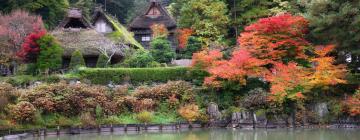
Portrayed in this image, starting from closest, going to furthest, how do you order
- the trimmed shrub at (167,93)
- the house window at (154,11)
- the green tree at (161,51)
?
the trimmed shrub at (167,93)
the green tree at (161,51)
the house window at (154,11)

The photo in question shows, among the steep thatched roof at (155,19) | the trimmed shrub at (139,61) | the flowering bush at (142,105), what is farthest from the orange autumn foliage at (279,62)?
the steep thatched roof at (155,19)

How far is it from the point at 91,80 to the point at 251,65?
12.0 m

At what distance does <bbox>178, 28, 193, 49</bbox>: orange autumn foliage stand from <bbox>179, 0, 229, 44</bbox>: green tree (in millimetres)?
496

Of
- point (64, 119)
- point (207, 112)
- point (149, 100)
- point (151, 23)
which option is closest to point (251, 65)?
→ point (207, 112)

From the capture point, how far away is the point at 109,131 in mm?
29281

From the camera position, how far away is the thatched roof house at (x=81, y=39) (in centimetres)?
3838

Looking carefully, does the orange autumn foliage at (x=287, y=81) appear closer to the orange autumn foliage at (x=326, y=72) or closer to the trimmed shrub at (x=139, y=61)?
the orange autumn foliage at (x=326, y=72)

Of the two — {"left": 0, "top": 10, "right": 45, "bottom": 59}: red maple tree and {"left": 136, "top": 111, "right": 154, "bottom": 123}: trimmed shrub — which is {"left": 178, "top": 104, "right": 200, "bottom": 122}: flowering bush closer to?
{"left": 136, "top": 111, "right": 154, "bottom": 123}: trimmed shrub

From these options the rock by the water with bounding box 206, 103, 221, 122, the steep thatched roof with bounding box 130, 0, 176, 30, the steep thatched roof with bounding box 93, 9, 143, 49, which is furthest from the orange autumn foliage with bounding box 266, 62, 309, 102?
the steep thatched roof with bounding box 130, 0, 176, 30

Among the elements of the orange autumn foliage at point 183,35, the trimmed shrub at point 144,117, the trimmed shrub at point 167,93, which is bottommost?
the trimmed shrub at point 144,117

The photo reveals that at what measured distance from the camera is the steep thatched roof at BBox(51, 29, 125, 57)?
3831 centimetres

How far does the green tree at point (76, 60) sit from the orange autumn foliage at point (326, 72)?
17.5 m

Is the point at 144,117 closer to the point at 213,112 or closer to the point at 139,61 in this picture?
the point at 213,112

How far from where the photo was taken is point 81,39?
128ft
